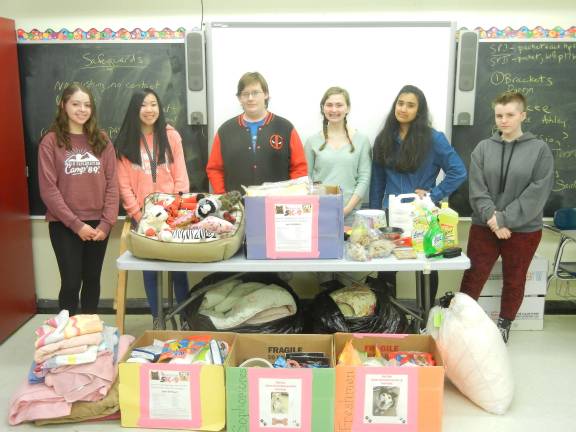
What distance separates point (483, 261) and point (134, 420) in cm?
189

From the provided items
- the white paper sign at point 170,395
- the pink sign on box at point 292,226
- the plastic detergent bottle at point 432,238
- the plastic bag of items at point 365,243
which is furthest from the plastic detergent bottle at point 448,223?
the white paper sign at point 170,395

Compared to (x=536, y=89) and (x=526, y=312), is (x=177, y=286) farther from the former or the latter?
(x=536, y=89)

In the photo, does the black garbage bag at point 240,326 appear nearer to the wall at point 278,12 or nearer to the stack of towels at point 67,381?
the stack of towels at point 67,381

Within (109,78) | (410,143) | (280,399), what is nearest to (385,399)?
(280,399)

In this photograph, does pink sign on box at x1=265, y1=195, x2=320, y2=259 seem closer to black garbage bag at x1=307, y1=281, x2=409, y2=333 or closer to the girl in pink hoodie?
black garbage bag at x1=307, y1=281, x2=409, y2=333

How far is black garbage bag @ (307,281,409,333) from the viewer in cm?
249

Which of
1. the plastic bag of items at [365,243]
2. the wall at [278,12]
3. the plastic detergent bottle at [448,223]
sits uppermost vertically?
the wall at [278,12]

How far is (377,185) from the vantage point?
3.01 meters

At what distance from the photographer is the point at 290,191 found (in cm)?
217

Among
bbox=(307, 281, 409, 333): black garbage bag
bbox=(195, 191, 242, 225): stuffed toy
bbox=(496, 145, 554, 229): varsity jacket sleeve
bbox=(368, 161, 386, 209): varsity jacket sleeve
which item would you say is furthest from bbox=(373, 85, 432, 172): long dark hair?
bbox=(195, 191, 242, 225): stuffed toy

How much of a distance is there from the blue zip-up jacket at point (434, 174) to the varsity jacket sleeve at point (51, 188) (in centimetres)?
160

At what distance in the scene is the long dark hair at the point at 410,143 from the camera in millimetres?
2783

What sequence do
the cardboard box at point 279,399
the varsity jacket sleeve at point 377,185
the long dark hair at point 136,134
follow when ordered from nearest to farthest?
1. the cardboard box at point 279,399
2. the long dark hair at point 136,134
3. the varsity jacket sleeve at point 377,185

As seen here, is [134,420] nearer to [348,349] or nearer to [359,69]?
[348,349]
